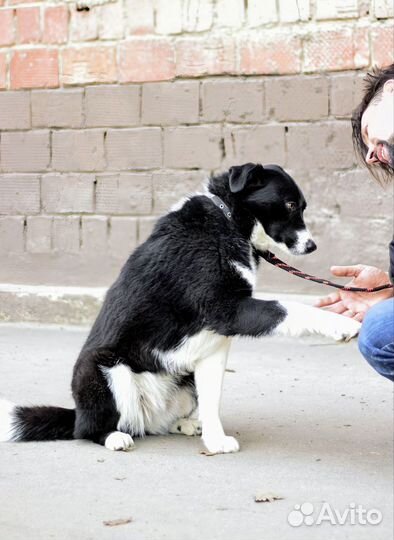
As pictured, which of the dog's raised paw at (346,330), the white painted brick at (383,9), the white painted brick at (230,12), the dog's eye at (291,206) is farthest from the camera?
the white painted brick at (230,12)

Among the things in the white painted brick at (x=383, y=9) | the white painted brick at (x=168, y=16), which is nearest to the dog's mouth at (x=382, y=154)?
the white painted brick at (x=383, y=9)

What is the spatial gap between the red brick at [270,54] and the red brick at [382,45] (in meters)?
0.53

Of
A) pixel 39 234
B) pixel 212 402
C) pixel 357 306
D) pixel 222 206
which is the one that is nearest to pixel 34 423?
pixel 212 402

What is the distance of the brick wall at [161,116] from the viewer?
21.9 ft

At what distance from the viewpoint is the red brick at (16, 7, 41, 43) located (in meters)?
7.31

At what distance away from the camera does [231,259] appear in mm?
3984

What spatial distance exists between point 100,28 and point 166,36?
0.53 m

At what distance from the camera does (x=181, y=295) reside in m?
3.99

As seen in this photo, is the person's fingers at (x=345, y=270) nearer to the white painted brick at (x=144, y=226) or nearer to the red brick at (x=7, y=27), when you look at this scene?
the white painted brick at (x=144, y=226)

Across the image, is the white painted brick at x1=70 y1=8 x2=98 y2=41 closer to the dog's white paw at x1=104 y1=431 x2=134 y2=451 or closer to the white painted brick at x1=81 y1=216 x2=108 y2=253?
the white painted brick at x1=81 y1=216 x2=108 y2=253

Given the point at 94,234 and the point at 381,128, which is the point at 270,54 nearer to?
the point at 94,234

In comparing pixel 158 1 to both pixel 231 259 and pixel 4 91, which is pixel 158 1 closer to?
pixel 4 91

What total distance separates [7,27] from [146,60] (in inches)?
47.1

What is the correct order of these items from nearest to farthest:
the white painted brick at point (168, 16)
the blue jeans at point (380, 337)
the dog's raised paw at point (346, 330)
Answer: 1. the blue jeans at point (380, 337)
2. the dog's raised paw at point (346, 330)
3. the white painted brick at point (168, 16)
